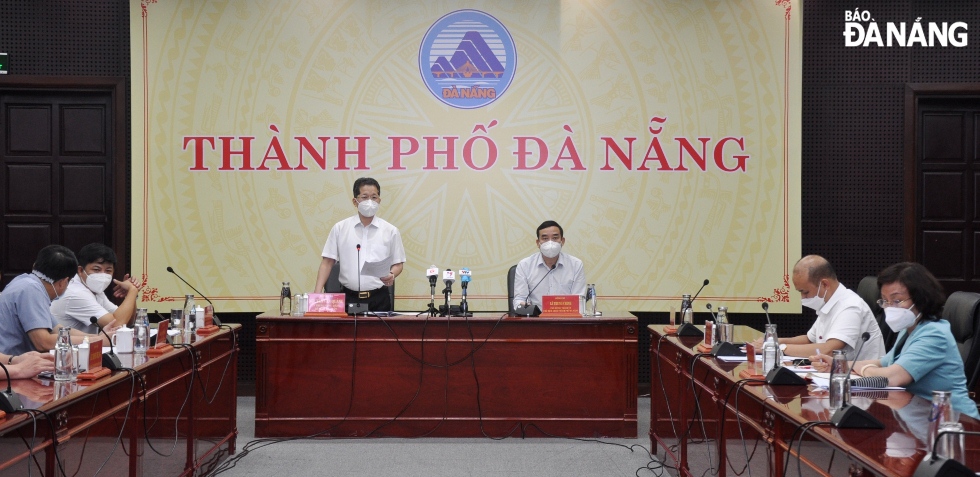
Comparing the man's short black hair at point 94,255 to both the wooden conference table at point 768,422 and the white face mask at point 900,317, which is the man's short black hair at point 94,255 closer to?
the wooden conference table at point 768,422

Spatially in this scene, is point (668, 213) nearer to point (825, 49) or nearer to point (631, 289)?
point (631, 289)

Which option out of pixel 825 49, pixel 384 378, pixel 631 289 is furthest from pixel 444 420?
pixel 825 49

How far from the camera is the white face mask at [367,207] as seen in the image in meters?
5.35

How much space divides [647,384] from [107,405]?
4.50 metres

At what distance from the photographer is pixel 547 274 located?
17.7ft

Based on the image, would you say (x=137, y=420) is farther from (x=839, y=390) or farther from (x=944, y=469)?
(x=944, y=469)

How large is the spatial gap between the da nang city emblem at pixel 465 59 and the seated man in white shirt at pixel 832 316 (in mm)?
3049

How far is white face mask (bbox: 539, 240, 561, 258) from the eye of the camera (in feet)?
17.3

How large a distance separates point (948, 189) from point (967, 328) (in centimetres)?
322

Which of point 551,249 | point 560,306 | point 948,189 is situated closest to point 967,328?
point 560,306

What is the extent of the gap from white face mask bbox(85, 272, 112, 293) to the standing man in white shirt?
1.34 m

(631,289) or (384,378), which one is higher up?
(631,289)

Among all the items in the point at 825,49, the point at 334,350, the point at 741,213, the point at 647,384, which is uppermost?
the point at 825,49

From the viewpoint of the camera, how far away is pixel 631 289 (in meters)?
6.09
